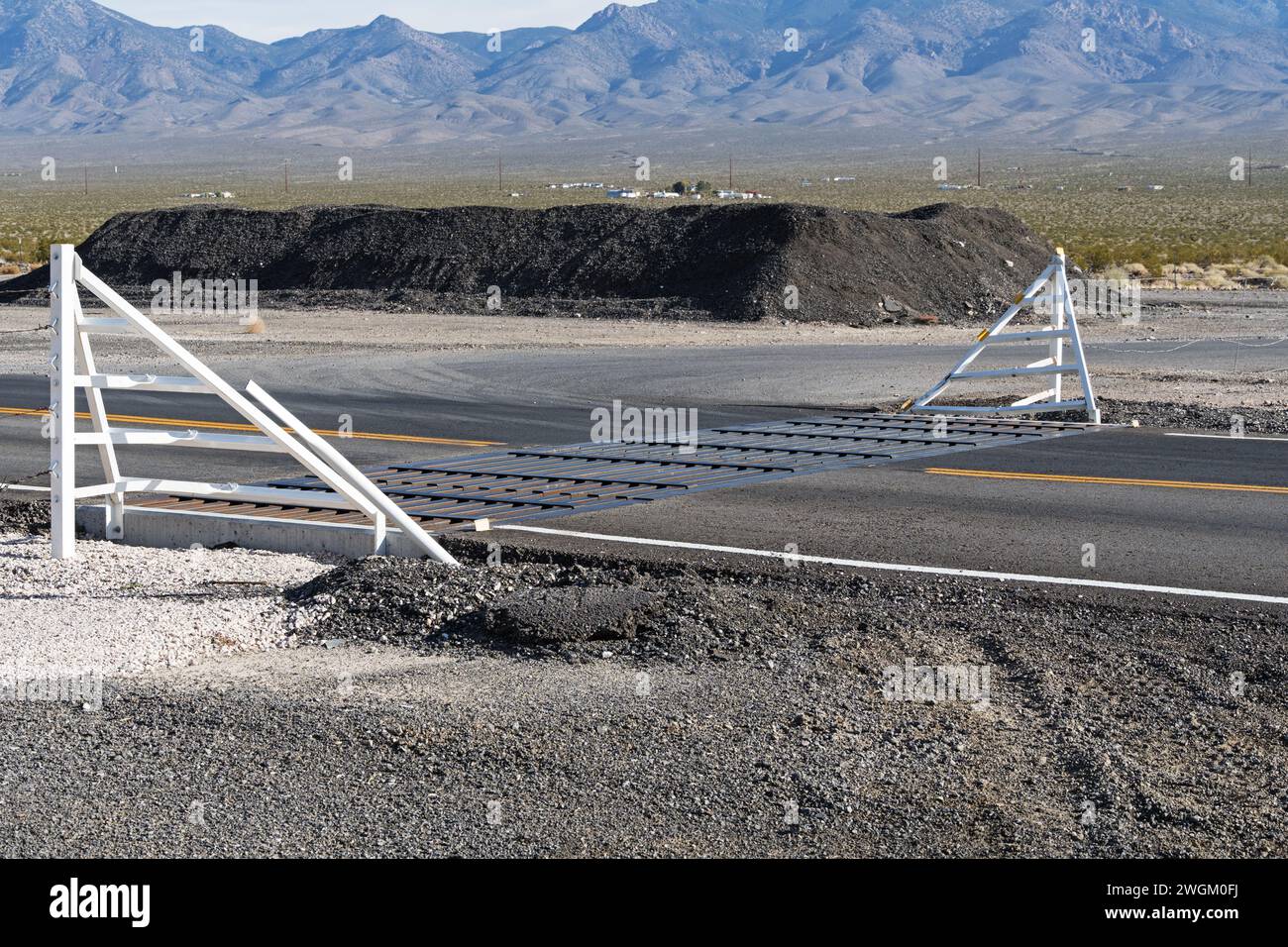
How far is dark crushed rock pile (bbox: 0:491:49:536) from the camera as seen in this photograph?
10.4 m

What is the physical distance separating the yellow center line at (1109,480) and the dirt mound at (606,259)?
15965mm

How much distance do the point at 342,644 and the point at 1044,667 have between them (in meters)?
3.05

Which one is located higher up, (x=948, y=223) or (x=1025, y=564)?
(x=948, y=223)

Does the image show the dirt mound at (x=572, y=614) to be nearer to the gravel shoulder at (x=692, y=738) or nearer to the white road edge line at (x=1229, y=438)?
the gravel shoulder at (x=692, y=738)

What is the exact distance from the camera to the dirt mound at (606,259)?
97.2 feet

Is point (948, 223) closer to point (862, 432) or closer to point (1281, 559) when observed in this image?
point (862, 432)

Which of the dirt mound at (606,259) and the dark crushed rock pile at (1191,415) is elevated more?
the dirt mound at (606,259)

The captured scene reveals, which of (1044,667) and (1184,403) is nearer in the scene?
(1044,667)

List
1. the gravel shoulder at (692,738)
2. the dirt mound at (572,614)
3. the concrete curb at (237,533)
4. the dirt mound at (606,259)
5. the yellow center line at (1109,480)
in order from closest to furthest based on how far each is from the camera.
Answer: the gravel shoulder at (692,738)
the dirt mound at (572,614)
the concrete curb at (237,533)
the yellow center line at (1109,480)
the dirt mound at (606,259)

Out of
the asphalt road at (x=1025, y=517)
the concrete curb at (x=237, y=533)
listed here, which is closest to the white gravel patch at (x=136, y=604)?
the concrete curb at (x=237, y=533)

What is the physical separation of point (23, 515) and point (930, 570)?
591 cm
